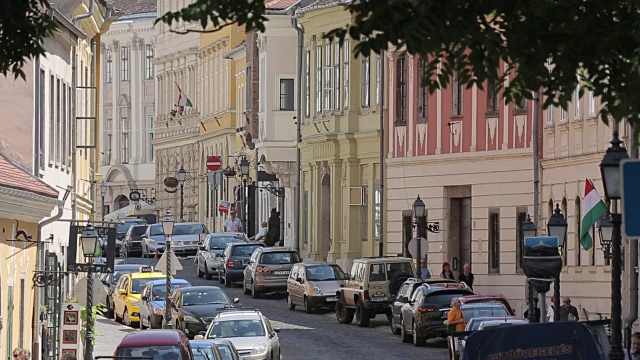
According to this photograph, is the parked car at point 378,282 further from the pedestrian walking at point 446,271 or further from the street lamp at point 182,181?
the street lamp at point 182,181

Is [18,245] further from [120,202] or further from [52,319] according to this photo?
[120,202]

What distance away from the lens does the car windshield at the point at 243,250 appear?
57312mm

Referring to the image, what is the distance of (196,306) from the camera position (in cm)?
4206

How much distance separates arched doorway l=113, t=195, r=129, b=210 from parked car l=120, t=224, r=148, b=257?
37.1 metres

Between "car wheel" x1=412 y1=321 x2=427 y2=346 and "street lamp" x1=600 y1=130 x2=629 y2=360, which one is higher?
"street lamp" x1=600 y1=130 x2=629 y2=360

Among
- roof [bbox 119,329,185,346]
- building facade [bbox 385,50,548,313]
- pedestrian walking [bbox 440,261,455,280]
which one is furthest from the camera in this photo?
building facade [bbox 385,50,548,313]

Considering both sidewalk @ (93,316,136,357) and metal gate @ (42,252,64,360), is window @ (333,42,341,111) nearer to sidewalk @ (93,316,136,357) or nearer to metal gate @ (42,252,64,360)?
sidewalk @ (93,316,136,357)

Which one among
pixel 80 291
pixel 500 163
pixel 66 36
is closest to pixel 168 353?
pixel 80 291

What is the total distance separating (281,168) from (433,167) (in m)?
15.9

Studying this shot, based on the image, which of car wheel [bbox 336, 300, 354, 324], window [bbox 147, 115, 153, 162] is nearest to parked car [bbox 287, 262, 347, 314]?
car wheel [bbox 336, 300, 354, 324]

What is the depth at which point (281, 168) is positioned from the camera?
218ft

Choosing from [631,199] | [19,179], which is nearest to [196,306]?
[19,179]

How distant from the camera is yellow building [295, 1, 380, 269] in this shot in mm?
56700

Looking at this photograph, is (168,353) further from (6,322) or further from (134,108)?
(134,108)
